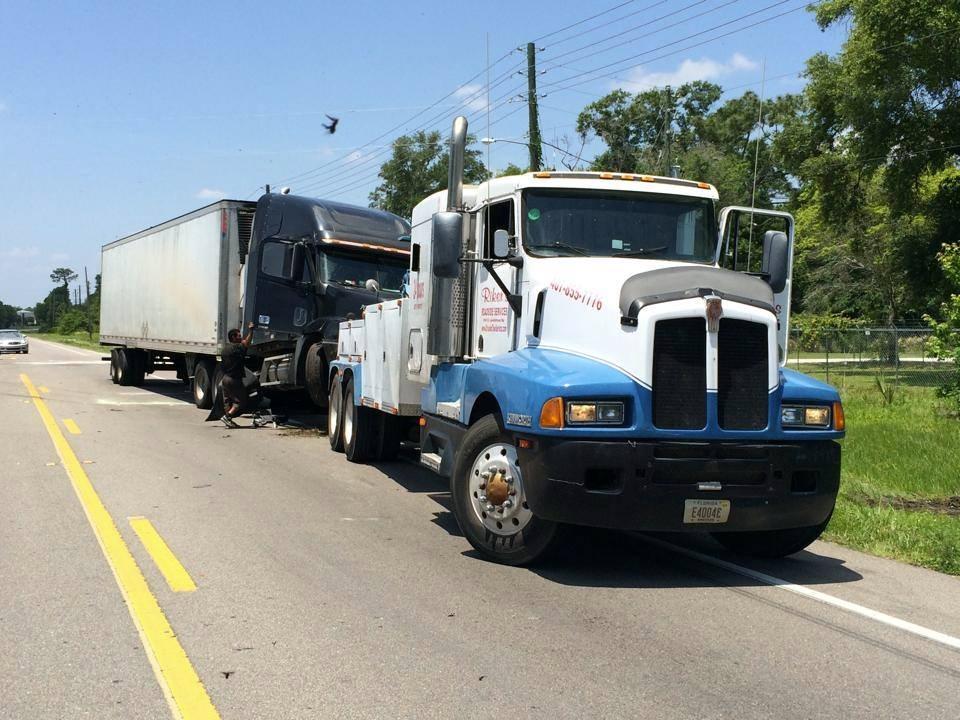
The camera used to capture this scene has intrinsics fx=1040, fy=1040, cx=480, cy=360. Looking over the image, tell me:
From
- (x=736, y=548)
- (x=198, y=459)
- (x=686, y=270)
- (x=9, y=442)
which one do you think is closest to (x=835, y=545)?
(x=736, y=548)

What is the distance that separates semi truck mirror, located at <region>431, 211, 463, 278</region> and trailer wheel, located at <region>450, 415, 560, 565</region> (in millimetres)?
1305

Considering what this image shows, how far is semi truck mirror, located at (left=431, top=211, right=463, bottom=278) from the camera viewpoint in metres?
8.12

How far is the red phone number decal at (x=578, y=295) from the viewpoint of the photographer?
7.34 metres

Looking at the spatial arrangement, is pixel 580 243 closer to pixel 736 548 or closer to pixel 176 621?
pixel 736 548

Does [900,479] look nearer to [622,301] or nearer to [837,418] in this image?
[837,418]

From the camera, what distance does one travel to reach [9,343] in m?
55.1

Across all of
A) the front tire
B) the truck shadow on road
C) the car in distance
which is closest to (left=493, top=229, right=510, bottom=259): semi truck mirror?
the truck shadow on road

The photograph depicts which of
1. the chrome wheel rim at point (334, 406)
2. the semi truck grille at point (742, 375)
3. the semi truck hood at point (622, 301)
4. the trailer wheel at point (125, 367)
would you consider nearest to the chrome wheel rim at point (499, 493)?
the semi truck hood at point (622, 301)

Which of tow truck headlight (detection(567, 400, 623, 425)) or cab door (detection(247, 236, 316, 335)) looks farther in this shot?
cab door (detection(247, 236, 316, 335))

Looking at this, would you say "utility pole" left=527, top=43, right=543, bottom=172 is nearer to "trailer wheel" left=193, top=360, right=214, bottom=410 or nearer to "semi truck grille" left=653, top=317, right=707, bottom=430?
"trailer wheel" left=193, top=360, right=214, bottom=410

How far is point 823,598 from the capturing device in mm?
6637

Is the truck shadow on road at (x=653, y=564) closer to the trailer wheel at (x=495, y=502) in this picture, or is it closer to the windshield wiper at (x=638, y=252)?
the trailer wheel at (x=495, y=502)

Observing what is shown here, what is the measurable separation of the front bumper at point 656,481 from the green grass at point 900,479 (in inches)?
68.5

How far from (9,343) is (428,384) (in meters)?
51.5
